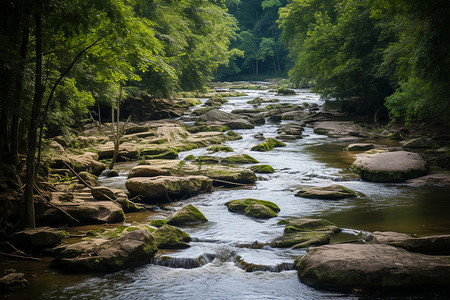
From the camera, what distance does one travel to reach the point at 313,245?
6922 mm

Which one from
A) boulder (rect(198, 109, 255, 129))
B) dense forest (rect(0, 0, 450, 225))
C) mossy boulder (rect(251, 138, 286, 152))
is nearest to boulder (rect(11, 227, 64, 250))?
dense forest (rect(0, 0, 450, 225))

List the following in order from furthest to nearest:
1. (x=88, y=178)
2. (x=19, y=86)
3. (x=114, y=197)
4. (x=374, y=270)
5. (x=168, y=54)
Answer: (x=168, y=54)
(x=88, y=178)
(x=114, y=197)
(x=19, y=86)
(x=374, y=270)

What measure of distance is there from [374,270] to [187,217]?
410 cm

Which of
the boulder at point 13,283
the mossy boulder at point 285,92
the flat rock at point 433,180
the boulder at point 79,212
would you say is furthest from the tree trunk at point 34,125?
the mossy boulder at point 285,92

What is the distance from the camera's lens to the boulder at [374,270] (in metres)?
5.32

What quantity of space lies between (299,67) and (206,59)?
22.6 feet

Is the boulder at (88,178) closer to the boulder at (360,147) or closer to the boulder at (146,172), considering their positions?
the boulder at (146,172)

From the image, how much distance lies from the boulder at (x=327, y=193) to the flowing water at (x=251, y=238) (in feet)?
0.86

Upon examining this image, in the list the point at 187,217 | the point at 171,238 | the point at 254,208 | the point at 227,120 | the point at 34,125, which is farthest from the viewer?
the point at 227,120

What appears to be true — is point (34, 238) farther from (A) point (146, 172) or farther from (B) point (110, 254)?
Answer: (A) point (146, 172)

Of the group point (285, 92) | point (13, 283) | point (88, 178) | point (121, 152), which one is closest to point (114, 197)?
point (88, 178)

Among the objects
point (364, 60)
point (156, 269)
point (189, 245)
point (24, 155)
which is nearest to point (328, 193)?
point (189, 245)

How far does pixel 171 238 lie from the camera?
7.11 metres

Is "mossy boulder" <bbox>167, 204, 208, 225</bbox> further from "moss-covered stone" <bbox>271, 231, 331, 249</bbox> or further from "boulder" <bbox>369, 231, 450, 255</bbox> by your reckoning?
"boulder" <bbox>369, 231, 450, 255</bbox>
